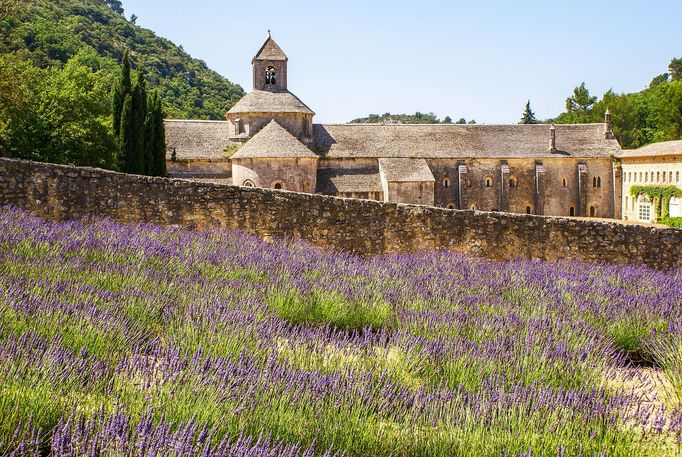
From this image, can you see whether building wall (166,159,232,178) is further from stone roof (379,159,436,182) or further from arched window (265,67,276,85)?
stone roof (379,159,436,182)

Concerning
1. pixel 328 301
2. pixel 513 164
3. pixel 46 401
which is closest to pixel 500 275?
pixel 328 301

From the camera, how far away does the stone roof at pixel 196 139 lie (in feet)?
122

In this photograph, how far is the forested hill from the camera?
203 feet

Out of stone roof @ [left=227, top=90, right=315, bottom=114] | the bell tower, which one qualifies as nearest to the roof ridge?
the bell tower

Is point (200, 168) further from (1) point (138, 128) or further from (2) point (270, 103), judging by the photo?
(1) point (138, 128)

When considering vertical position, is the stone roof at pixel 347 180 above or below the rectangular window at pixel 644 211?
above

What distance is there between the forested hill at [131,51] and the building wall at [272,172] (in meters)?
31.5

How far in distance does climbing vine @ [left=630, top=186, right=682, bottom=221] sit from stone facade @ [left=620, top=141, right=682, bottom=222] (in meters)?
0.24

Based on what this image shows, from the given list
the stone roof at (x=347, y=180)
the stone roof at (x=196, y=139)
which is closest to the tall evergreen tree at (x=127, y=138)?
the stone roof at (x=196, y=139)

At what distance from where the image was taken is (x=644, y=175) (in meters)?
41.2

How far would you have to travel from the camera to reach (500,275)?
8.49 meters

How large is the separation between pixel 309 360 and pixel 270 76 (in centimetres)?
3962

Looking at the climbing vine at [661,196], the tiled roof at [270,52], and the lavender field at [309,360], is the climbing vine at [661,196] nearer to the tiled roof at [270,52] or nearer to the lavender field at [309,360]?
the tiled roof at [270,52]

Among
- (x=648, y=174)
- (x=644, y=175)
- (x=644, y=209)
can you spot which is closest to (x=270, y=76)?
(x=644, y=175)
